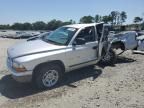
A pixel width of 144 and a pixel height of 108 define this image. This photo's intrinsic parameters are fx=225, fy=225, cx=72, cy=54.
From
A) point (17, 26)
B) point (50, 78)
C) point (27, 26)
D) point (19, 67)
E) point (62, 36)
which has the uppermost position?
point (17, 26)

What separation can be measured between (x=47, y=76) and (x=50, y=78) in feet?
0.51

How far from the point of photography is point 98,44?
310 inches

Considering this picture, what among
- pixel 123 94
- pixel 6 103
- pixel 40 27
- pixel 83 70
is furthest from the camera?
pixel 40 27

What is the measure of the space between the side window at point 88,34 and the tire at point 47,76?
5.01 ft

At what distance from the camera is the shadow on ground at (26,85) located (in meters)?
6.21

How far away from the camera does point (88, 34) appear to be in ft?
25.6

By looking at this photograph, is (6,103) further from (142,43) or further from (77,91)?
(142,43)

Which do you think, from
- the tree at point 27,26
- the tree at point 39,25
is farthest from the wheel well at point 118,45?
the tree at point 27,26

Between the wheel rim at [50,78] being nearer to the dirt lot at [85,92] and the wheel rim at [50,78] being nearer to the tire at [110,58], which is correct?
the dirt lot at [85,92]

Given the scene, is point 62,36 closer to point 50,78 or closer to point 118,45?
point 50,78

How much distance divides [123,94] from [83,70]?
105 inches

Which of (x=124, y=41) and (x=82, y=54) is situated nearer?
(x=82, y=54)

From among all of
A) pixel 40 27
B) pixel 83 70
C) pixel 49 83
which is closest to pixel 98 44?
pixel 83 70

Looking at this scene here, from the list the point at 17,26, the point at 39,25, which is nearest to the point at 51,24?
the point at 39,25
